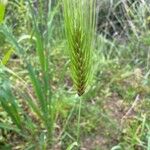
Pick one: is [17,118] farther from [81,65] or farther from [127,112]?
[127,112]

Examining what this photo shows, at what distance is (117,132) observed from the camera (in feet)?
5.95

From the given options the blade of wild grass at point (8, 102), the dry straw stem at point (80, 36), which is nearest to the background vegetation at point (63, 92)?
the blade of wild grass at point (8, 102)

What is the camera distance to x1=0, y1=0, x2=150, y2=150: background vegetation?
5.22 feet

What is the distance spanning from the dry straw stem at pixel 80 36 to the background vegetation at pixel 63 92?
9.6 inches

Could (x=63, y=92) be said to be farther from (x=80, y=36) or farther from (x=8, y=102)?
(x=80, y=36)

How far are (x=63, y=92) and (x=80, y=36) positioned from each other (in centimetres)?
73

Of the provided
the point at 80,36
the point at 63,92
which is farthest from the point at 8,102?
the point at 80,36

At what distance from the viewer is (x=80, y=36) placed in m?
1.19

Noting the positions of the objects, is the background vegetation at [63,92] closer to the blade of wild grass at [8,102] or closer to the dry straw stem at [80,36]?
the blade of wild grass at [8,102]

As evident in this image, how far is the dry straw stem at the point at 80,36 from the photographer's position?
1.14 meters

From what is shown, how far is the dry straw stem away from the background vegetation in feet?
0.80

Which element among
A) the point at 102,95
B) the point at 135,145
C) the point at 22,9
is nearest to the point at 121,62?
the point at 102,95

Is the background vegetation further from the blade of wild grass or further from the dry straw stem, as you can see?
the dry straw stem

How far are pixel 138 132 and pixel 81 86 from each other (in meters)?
0.63
